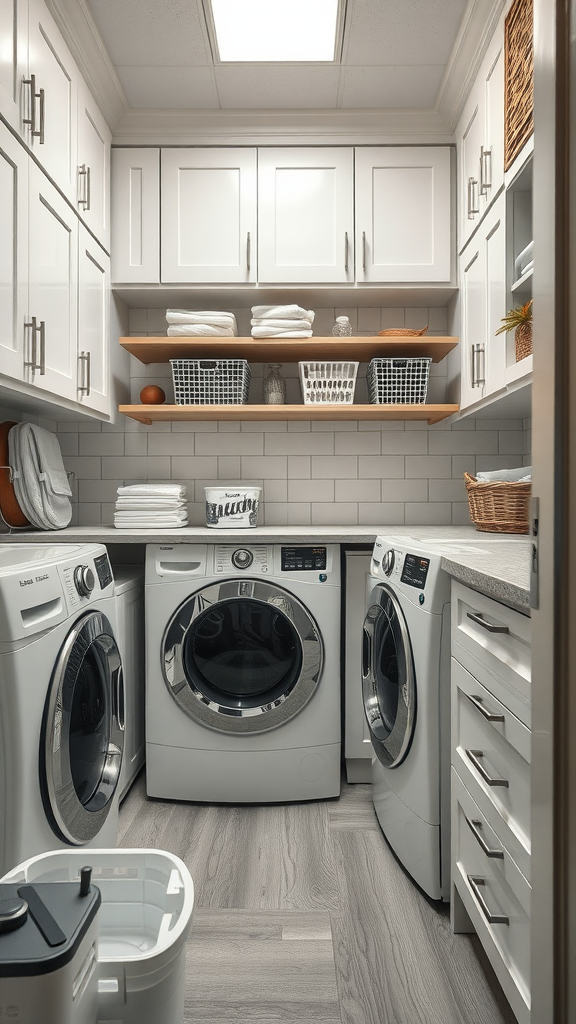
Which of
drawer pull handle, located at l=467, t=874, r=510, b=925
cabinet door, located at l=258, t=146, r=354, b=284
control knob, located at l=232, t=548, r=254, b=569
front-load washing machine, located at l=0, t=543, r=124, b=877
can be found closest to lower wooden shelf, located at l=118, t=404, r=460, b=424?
cabinet door, located at l=258, t=146, r=354, b=284

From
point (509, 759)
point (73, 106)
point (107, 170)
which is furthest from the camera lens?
point (107, 170)

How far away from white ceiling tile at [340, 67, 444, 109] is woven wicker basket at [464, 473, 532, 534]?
147cm

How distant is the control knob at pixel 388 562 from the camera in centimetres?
187

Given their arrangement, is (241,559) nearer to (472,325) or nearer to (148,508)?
(148,508)

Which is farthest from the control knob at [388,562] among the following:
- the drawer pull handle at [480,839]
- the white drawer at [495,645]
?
the drawer pull handle at [480,839]

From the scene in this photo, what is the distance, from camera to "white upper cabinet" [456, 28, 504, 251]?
6.48 feet

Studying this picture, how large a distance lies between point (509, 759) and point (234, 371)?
6.05 ft

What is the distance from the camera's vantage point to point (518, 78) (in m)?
1.77

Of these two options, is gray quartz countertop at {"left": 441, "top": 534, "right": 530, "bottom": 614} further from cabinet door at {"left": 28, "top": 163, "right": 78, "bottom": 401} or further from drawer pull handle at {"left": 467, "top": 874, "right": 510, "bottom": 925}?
cabinet door at {"left": 28, "top": 163, "right": 78, "bottom": 401}

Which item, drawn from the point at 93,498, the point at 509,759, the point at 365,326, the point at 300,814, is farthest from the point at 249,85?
the point at 300,814

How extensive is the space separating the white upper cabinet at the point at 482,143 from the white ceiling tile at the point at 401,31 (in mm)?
163

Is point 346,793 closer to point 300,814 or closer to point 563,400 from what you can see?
point 300,814

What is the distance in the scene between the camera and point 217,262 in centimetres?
255

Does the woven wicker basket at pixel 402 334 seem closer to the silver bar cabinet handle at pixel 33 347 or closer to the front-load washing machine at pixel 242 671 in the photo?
the front-load washing machine at pixel 242 671
